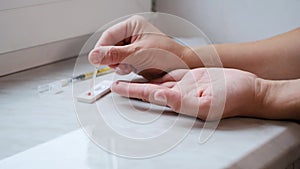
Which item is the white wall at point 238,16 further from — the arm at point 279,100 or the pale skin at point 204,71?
the arm at point 279,100

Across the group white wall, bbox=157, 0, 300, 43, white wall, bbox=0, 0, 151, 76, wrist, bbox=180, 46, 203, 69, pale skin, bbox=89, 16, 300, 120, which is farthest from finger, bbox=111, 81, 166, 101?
white wall, bbox=157, 0, 300, 43

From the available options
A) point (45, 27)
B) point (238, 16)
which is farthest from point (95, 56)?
point (238, 16)

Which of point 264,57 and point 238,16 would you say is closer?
point 264,57

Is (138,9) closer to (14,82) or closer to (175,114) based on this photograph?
(14,82)

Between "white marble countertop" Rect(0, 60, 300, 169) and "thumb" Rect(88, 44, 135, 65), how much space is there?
0.22 ft

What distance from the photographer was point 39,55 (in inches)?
38.2

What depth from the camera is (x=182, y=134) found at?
0.62m

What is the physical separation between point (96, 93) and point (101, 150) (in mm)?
195

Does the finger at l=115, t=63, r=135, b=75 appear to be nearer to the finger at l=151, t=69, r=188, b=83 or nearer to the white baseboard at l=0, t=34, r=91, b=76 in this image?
the finger at l=151, t=69, r=188, b=83

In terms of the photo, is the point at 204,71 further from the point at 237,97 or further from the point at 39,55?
the point at 39,55

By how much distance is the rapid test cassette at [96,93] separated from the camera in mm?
741

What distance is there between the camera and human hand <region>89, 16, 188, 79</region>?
29.8 inches

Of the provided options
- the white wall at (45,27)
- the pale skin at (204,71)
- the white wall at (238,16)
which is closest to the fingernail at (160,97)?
the pale skin at (204,71)

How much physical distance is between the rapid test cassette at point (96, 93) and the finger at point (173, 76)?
0.09 meters
